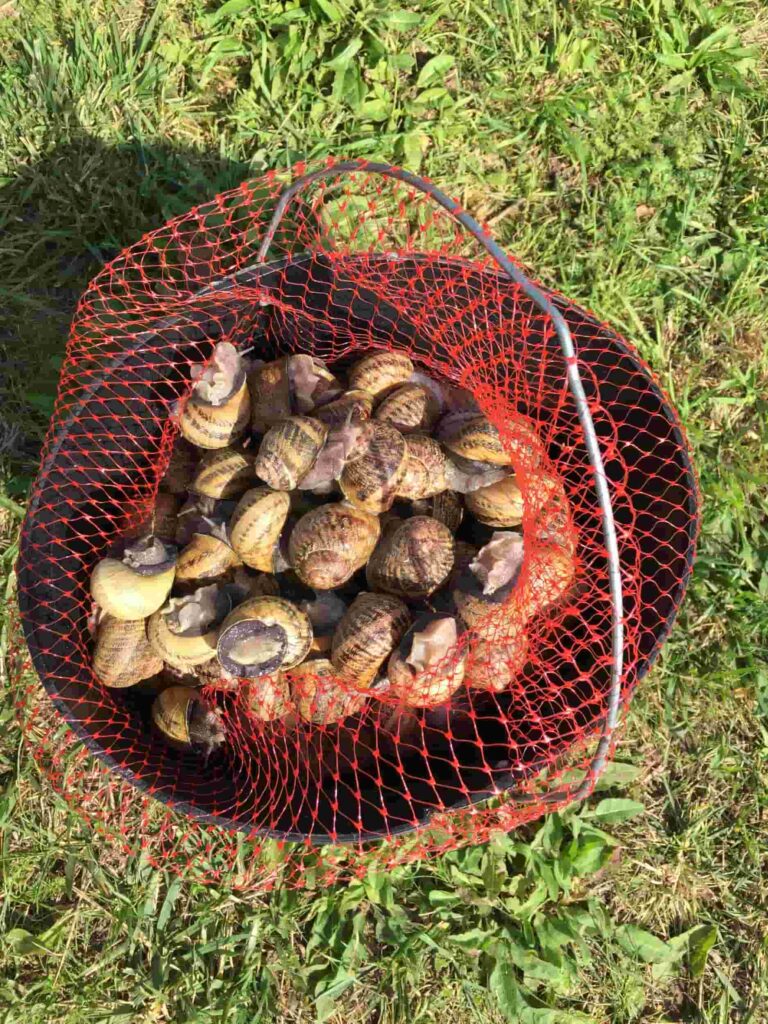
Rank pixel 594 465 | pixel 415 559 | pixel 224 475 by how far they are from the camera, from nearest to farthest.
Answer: pixel 594 465
pixel 415 559
pixel 224 475

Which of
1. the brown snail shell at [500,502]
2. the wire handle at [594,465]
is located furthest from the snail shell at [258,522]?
the wire handle at [594,465]

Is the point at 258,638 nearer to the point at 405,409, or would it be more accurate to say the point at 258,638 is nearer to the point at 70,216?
the point at 405,409

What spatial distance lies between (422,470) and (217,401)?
60 centimetres

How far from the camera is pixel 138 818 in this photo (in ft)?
8.71

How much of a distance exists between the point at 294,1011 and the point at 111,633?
1.31 m

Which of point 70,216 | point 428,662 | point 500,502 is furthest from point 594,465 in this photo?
point 70,216

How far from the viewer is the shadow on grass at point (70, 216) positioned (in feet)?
9.63

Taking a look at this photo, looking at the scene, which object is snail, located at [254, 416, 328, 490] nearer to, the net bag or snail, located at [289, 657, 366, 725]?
the net bag

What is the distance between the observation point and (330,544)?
2133 mm

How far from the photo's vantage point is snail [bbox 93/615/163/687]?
7.15ft

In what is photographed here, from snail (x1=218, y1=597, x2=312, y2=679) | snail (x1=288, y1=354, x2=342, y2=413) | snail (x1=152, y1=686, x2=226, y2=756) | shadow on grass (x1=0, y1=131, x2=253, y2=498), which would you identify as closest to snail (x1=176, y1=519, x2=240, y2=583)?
snail (x1=218, y1=597, x2=312, y2=679)

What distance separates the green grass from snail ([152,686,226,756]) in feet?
2.10

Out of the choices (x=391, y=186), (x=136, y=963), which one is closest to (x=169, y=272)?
(x=391, y=186)

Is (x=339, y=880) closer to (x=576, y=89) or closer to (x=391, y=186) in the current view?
(x=391, y=186)
